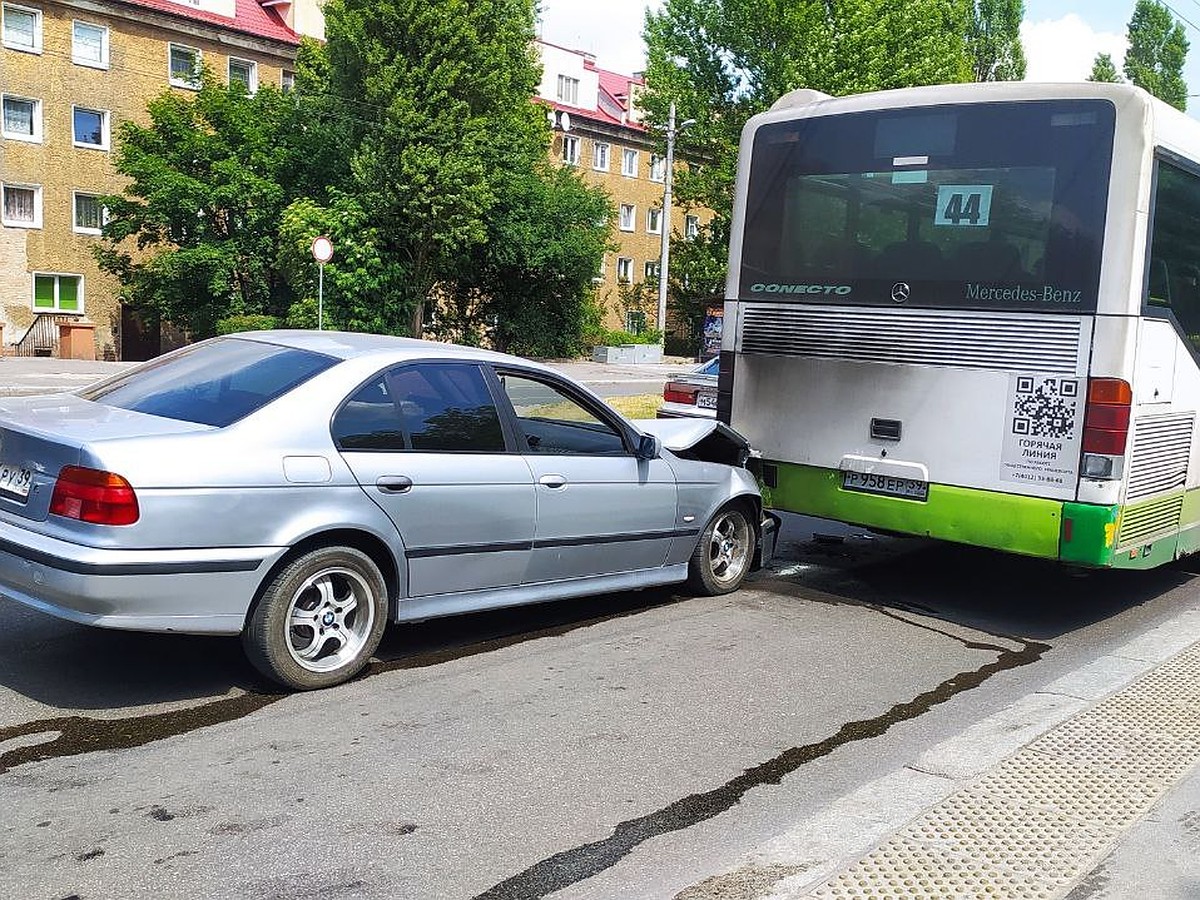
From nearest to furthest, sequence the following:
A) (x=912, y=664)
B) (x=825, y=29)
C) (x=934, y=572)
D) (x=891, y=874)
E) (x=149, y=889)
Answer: (x=149, y=889), (x=891, y=874), (x=912, y=664), (x=934, y=572), (x=825, y=29)

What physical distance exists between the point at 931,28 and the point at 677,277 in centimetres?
1319

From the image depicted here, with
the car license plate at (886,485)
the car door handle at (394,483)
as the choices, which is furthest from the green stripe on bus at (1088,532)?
the car door handle at (394,483)

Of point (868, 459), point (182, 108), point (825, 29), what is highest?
point (825, 29)

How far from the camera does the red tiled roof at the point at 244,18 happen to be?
38991 millimetres

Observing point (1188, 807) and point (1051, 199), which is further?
point (1051, 199)

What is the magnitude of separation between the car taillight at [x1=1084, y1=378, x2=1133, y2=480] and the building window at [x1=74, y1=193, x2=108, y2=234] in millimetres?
36612

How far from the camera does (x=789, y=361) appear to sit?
801cm

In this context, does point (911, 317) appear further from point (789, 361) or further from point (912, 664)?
point (912, 664)

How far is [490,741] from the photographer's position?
190 inches

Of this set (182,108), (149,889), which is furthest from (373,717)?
(182,108)

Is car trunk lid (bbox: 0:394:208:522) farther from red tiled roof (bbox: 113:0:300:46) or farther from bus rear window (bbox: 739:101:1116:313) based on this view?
red tiled roof (bbox: 113:0:300:46)

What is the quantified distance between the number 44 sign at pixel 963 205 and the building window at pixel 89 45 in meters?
36.4

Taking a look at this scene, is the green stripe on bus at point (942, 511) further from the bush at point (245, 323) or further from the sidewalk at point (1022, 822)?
the bush at point (245, 323)

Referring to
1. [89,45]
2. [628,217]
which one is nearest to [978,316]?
[89,45]
